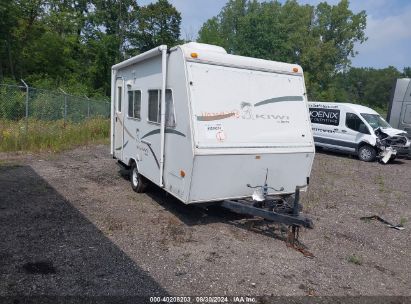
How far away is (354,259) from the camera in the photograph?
5227 millimetres

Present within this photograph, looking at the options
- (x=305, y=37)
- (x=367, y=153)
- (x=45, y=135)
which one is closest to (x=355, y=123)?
(x=367, y=153)

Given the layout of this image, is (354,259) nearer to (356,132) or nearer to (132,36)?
(356,132)

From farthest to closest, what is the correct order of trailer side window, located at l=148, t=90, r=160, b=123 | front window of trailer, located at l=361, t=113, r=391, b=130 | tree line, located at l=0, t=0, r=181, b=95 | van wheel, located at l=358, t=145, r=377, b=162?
tree line, located at l=0, t=0, r=181, b=95 → front window of trailer, located at l=361, t=113, r=391, b=130 → van wheel, located at l=358, t=145, r=377, b=162 → trailer side window, located at l=148, t=90, r=160, b=123

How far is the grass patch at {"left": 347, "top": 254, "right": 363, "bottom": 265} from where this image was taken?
16.9 feet

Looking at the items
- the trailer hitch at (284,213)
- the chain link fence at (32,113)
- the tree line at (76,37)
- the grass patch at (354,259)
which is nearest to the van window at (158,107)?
the trailer hitch at (284,213)

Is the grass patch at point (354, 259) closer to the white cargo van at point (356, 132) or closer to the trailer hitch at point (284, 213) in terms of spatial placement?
the trailer hitch at point (284, 213)

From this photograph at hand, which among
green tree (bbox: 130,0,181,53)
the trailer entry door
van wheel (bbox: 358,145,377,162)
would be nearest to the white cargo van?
van wheel (bbox: 358,145,377,162)

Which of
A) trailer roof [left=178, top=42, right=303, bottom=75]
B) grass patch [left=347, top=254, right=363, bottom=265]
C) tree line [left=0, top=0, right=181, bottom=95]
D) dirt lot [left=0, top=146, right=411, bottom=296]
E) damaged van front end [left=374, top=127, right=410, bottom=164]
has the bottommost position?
dirt lot [left=0, top=146, right=411, bottom=296]

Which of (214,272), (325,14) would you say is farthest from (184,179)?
(325,14)

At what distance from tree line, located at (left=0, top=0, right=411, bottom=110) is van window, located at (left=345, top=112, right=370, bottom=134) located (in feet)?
70.4

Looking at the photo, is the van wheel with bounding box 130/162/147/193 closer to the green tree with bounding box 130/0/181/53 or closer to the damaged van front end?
the damaged van front end

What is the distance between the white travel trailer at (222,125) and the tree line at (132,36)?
2240cm

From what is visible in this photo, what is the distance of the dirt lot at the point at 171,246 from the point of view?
14.1 ft

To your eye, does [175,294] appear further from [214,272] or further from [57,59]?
Result: [57,59]
